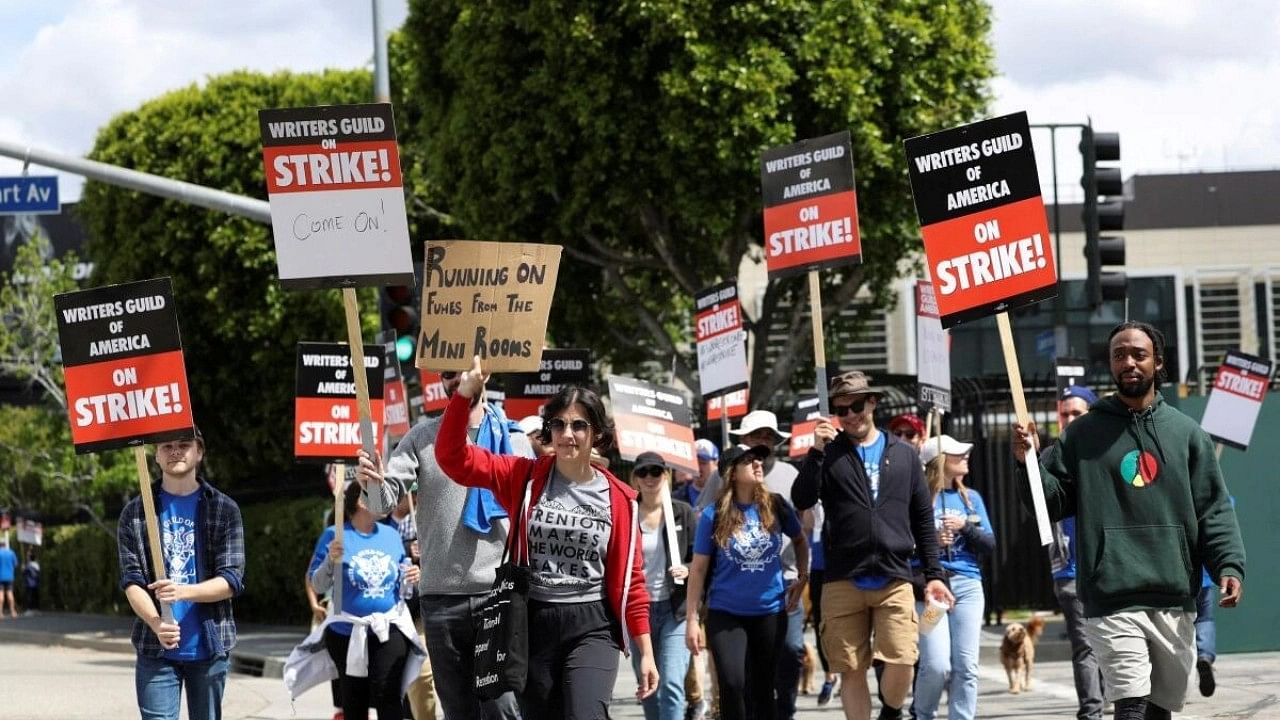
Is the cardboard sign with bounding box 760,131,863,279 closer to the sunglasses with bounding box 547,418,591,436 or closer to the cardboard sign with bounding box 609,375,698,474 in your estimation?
the cardboard sign with bounding box 609,375,698,474

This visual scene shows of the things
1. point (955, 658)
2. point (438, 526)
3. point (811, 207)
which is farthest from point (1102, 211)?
point (438, 526)

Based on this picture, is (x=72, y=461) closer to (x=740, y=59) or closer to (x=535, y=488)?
(x=740, y=59)

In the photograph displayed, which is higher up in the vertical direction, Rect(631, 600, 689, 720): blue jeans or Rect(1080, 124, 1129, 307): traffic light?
Rect(1080, 124, 1129, 307): traffic light

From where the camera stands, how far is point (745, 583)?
32.0 feet

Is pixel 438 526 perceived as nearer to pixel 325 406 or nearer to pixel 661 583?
pixel 661 583

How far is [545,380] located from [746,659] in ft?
19.3

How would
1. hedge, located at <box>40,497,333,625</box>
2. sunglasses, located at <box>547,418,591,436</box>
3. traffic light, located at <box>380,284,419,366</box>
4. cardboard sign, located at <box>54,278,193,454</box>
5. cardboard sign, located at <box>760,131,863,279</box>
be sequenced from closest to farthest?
sunglasses, located at <box>547,418,591,436</box>, cardboard sign, located at <box>54,278,193,454</box>, cardboard sign, located at <box>760,131,863,279</box>, traffic light, located at <box>380,284,419,366</box>, hedge, located at <box>40,497,333,625</box>

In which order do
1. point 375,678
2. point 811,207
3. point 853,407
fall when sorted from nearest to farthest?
point 853,407 < point 375,678 < point 811,207

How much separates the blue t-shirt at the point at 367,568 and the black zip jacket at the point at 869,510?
2237 millimetres

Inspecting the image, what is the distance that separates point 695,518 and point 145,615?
448 cm

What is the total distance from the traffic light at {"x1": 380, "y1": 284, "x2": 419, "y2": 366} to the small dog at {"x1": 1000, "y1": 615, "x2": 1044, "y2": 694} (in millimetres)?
6138

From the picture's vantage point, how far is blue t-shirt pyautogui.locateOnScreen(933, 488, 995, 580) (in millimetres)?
11039

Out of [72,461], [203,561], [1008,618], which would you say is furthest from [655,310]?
[203,561]

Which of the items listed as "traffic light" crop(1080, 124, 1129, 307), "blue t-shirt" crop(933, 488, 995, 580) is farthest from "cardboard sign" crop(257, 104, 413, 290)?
"traffic light" crop(1080, 124, 1129, 307)
